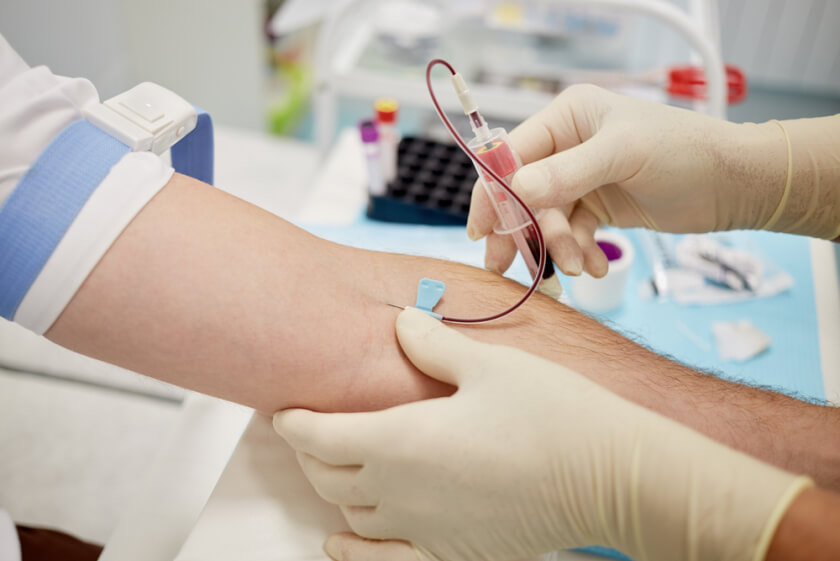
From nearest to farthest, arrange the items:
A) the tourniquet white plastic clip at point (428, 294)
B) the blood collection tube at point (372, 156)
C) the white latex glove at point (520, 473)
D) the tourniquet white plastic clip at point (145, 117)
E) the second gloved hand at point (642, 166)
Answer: the white latex glove at point (520, 473)
the tourniquet white plastic clip at point (145, 117)
the tourniquet white plastic clip at point (428, 294)
the second gloved hand at point (642, 166)
the blood collection tube at point (372, 156)

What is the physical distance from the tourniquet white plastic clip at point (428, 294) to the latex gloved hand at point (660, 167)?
19 centimetres

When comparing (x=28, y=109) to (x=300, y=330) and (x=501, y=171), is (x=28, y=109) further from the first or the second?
(x=501, y=171)

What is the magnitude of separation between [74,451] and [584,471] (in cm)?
105

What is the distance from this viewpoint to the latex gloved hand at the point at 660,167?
3.56 feet

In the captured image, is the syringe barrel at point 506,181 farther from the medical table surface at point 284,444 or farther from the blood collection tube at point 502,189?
the medical table surface at point 284,444

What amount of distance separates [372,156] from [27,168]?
89 cm

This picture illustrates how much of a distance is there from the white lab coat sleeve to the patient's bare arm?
16mm

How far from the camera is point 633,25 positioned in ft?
8.83

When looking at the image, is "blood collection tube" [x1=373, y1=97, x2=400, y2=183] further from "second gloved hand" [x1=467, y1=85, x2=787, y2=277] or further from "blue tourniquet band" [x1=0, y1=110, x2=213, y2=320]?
"blue tourniquet band" [x1=0, y1=110, x2=213, y2=320]

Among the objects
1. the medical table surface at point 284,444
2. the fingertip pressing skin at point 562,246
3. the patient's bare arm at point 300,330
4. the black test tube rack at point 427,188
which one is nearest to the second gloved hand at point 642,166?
the fingertip pressing skin at point 562,246

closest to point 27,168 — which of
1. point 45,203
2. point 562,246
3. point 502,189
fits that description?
point 45,203

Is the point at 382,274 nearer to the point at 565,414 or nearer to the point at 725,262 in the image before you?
the point at 565,414

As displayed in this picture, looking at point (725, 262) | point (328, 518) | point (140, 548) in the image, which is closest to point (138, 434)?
point (140, 548)

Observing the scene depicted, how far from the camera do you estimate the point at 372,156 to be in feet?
5.19
